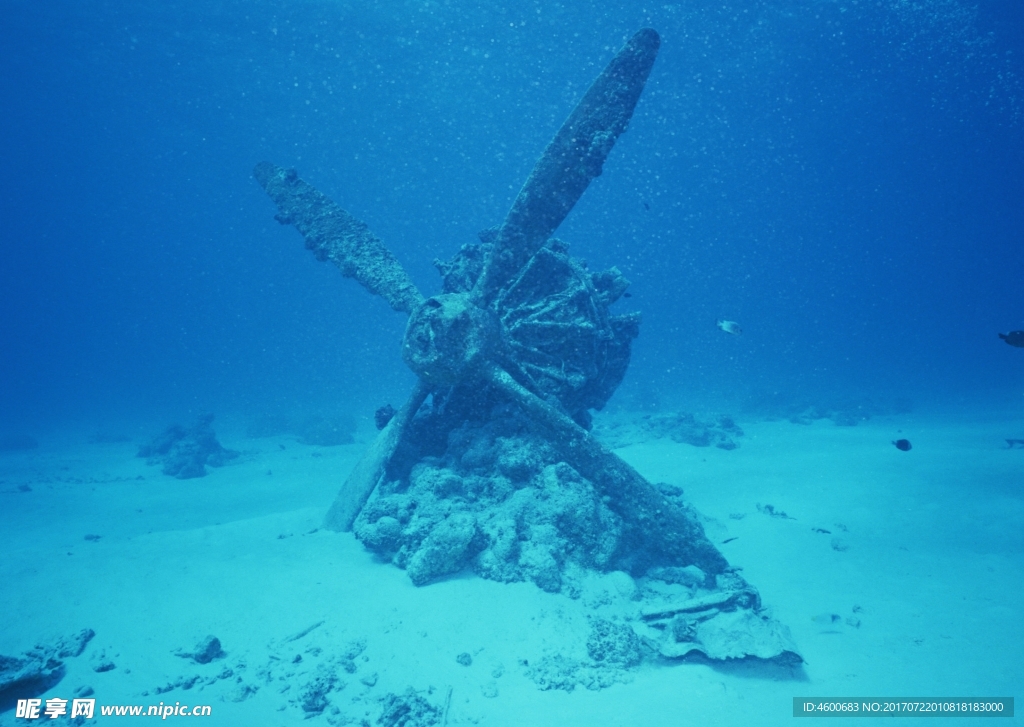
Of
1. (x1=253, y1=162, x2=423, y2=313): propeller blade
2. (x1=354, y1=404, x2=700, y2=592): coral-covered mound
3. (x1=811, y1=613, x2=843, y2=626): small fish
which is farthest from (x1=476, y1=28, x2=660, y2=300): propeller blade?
(x1=811, y1=613, x2=843, y2=626): small fish

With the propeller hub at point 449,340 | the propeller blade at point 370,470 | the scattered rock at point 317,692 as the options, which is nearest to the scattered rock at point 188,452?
the propeller blade at point 370,470

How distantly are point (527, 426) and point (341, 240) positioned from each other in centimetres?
569

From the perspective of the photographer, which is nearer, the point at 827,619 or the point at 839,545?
the point at 827,619

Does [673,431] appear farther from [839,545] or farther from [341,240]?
[341,240]

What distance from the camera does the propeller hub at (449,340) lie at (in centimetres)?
709

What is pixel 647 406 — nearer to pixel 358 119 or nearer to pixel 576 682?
pixel 576 682

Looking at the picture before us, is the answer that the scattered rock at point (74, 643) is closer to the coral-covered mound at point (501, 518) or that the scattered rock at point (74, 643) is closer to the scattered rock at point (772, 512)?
the coral-covered mound at point (501, 518)

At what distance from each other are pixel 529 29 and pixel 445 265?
1959 inches

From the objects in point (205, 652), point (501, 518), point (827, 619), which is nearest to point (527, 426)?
point (501, 518)

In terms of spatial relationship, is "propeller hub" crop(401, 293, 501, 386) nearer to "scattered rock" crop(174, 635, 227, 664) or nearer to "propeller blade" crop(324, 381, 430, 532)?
"propeller blade" crop(324, 381, 430, 532)

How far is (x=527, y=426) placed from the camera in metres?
7.92

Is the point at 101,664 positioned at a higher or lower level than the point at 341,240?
lower

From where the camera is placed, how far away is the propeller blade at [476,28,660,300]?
632 centimetres

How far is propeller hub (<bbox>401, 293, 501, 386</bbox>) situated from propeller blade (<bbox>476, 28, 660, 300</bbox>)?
0.65 meters
